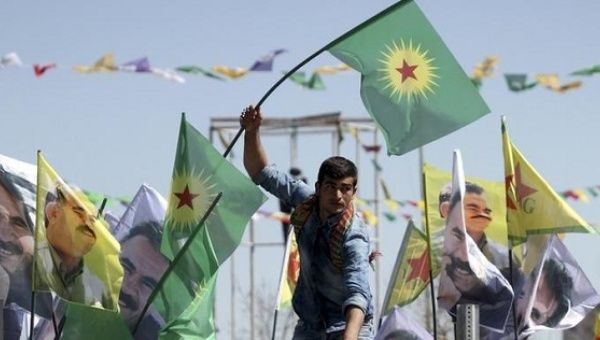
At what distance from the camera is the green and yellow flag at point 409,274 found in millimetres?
15977

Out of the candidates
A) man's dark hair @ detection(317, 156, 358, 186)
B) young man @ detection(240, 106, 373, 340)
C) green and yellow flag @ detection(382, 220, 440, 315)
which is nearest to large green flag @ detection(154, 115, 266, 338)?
young man @ detection(240, 106, 373, 340)

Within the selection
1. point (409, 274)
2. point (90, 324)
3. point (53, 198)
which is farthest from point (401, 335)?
point (90, 324)

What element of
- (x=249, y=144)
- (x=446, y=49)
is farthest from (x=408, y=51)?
(x=249, y=144)

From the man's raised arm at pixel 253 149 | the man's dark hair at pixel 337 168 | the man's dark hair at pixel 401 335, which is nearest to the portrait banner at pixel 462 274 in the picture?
the man's dark hair at pixel 401 335

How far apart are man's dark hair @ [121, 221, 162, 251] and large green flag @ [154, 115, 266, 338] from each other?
1887 mm

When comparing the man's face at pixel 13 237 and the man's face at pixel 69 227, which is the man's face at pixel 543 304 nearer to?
the man's face at pixel 13 237

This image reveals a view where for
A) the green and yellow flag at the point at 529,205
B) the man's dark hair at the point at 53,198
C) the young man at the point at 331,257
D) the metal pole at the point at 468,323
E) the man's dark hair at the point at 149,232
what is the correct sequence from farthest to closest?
the green and yellow flag at the point at 529,205, the man's dark hair at the point at 149,232, the man's dark hair at the point at 53,198, the metal pole at the point at 468,323, the young man at the point at 331,257

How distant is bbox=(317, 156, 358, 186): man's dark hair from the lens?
8414 mm

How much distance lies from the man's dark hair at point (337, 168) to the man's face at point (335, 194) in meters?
0.02

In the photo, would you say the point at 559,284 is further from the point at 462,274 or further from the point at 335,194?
the point at 335,194

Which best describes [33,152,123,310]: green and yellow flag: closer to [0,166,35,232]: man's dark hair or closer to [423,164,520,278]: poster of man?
[0,166,35,232]: man's dark hair

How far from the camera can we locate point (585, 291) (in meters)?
15.0

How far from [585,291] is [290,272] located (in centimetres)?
258

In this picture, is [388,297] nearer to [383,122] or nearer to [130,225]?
[130,225]
